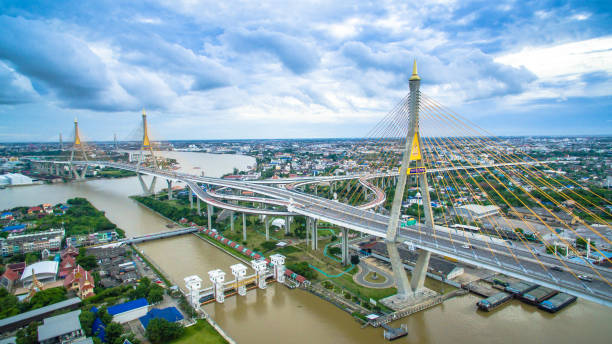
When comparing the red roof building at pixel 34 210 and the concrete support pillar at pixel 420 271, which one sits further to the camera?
the red roof building at pixel 34 210

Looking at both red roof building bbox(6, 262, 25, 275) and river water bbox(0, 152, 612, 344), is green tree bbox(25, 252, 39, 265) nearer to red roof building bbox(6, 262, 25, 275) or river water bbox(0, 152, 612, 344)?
red roof building bbox(6, 262, 25, 275)

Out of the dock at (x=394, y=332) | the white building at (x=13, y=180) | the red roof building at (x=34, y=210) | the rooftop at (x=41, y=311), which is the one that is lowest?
the dock at (x=394, y=332)

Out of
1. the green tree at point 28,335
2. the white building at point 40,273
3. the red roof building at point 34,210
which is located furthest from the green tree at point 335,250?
the red roof building at point 34,210

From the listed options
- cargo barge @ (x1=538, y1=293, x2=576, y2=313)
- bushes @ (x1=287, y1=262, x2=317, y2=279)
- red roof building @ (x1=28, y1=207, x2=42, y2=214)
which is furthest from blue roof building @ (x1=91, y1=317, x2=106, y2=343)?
red roof building @ (x1=28, y1=207, x2=42, y2=214)

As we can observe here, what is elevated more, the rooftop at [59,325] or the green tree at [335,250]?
the rooftop at [59,325]

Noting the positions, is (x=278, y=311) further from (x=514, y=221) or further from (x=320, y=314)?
(x=514, y=221)

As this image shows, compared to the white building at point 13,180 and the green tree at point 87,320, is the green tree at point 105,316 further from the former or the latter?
the white building at point 13,180
